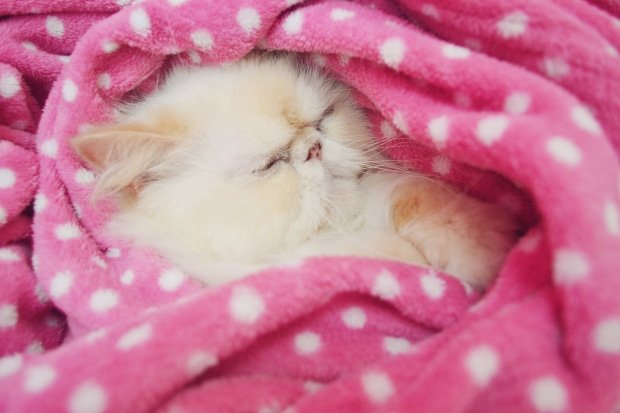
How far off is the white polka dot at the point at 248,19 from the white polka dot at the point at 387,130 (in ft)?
1.01

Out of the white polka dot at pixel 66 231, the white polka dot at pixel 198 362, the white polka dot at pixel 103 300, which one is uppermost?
the white polka dot at pixel 198 362

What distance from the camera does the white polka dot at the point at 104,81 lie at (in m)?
0.94

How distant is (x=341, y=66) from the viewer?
880 mm

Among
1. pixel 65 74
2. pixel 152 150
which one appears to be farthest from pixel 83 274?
pixel 65 74

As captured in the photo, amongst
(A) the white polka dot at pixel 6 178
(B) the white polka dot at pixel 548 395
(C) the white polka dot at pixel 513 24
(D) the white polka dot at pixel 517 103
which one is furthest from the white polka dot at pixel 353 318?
(A) the white polka dot at pixel 6 178

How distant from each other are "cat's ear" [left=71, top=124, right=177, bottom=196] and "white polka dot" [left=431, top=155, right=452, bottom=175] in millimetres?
493

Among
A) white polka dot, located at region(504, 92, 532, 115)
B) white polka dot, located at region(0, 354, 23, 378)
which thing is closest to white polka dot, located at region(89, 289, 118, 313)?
white polka dot, located at region(0, 354, 23, 378)

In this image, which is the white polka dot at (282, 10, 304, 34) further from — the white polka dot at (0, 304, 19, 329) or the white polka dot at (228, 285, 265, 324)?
the white polka dot at (0, 304, 19, 329)

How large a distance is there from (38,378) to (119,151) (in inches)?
16.3

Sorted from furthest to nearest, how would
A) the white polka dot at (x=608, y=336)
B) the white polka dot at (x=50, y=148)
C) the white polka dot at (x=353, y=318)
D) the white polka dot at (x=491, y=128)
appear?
the white polka dot at (x=50, y=148) < the white polka dot at (x=353, y=318) < the white polka dot at (x=491, y=128) < the white polka dot at (x=608, y=336)

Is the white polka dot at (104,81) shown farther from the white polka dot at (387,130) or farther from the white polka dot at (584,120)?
the white polka dot at (584,120)

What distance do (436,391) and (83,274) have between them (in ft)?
2.07

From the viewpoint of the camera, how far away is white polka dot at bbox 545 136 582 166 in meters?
0.57

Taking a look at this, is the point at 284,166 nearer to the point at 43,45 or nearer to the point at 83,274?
the point at 83,274
